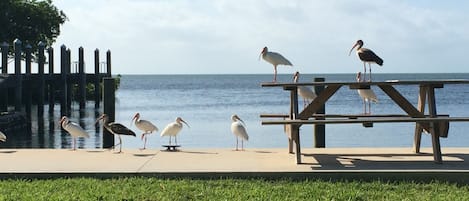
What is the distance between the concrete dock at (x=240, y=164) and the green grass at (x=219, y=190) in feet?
0.70

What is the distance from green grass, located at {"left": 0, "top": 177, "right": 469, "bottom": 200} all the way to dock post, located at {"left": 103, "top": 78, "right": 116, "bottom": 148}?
4216 millimetres

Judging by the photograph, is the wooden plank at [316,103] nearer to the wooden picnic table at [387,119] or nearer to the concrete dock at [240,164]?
the wooden picnic table at [387,119]

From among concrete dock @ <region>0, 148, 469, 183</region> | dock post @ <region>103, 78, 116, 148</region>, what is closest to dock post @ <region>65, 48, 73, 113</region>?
dock post @ <region>103, 78, 116, 148</region>

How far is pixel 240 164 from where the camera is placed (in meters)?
9.53

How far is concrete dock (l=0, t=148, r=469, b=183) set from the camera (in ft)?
28.7

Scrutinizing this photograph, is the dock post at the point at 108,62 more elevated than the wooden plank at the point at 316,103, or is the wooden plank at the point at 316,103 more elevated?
the dock post at the point at 108,62

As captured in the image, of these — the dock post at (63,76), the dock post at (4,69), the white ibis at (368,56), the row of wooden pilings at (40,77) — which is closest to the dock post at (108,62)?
the row of wooden pilings at (40,77)

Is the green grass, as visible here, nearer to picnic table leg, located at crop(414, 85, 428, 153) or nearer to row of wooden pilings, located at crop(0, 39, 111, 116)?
picnic table leg, located at crop(414, 85, 428, 153)

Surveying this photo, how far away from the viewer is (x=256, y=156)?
10516mm

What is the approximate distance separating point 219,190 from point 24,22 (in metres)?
45.7

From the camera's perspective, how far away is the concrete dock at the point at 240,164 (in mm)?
8742

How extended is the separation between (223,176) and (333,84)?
1883 mm

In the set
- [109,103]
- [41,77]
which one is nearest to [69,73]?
[41,77]

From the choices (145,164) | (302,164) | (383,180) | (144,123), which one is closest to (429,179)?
(383,180)
